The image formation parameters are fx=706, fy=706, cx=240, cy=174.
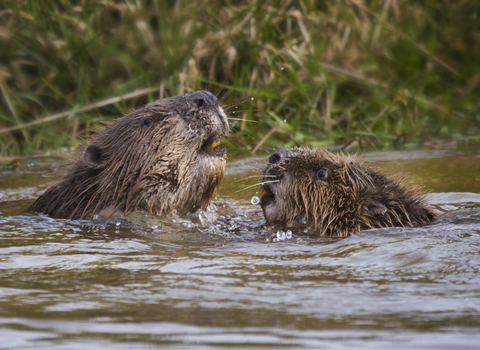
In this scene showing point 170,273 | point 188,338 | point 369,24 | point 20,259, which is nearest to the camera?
point 188,338

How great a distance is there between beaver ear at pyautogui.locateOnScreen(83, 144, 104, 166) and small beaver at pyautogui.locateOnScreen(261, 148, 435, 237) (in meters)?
0.86

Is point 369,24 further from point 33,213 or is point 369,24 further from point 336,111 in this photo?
point 33,213

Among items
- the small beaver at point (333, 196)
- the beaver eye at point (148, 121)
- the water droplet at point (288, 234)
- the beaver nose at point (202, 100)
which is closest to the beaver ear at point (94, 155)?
the beaver eye at point (148, 121)

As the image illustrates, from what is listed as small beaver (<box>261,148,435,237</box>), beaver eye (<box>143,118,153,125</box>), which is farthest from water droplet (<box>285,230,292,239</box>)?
beaver eye (<box>143,118,153,125</box>)

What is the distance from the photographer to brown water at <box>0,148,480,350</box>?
1.84m

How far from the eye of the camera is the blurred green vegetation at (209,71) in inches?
228

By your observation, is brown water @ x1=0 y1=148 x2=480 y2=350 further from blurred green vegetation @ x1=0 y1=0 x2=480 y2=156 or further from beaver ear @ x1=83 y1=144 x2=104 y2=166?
blurred green vegetation @ x1=0 y1=0 x2=480 y2=156

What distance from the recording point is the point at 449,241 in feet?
9.25

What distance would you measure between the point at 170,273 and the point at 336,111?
3.89 m

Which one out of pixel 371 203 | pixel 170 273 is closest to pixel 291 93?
pixel 371 203

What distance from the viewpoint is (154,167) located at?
348 cm

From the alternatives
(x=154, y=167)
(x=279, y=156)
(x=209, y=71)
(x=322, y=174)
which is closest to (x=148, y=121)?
(x=154, y=167)

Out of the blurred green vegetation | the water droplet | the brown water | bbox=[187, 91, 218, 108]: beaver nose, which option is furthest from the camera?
the blurred green vegetation

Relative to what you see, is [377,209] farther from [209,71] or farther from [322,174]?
[209,71]
